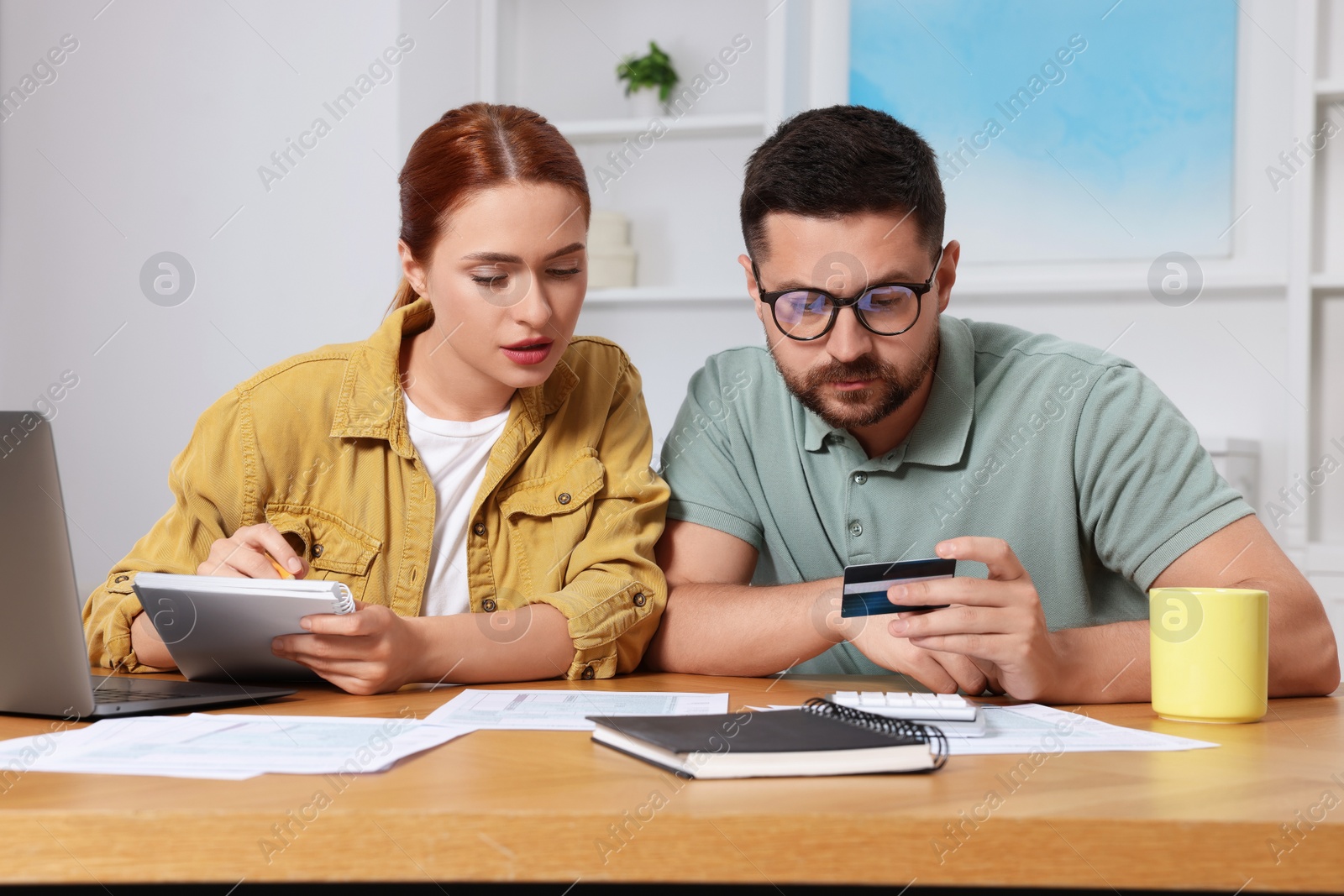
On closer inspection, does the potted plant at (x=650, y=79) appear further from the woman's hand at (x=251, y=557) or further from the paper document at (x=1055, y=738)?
the paper document at (x=1055, y=738)

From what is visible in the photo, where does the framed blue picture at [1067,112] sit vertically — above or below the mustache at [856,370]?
above

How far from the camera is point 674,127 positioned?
2.91m

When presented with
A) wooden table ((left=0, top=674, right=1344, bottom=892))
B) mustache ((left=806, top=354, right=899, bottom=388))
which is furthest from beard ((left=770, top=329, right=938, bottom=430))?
wooden table ((left=0, top=674, right=1344, bottom=892))

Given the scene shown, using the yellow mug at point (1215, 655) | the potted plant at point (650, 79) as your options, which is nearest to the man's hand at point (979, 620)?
the yellow mug at point (1215, 655)

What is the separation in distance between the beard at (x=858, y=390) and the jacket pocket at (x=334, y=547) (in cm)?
57

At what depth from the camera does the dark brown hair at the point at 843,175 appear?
4.53 feet

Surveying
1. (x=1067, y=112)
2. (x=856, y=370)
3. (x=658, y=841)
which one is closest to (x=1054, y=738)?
(x=658, y=841)

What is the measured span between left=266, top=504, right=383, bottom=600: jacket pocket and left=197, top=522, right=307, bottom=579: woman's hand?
0.16 meters

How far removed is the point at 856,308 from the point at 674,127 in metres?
1.69

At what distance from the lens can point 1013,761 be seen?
0.82 m

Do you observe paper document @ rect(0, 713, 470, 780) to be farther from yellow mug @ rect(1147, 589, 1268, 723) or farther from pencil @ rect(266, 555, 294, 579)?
yellow mug @ rect(1147, 589, 1268, 723)

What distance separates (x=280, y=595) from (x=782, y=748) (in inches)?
20.8

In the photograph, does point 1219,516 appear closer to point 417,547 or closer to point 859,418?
point 859,418

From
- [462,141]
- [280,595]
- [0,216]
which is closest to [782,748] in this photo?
[280,595]
